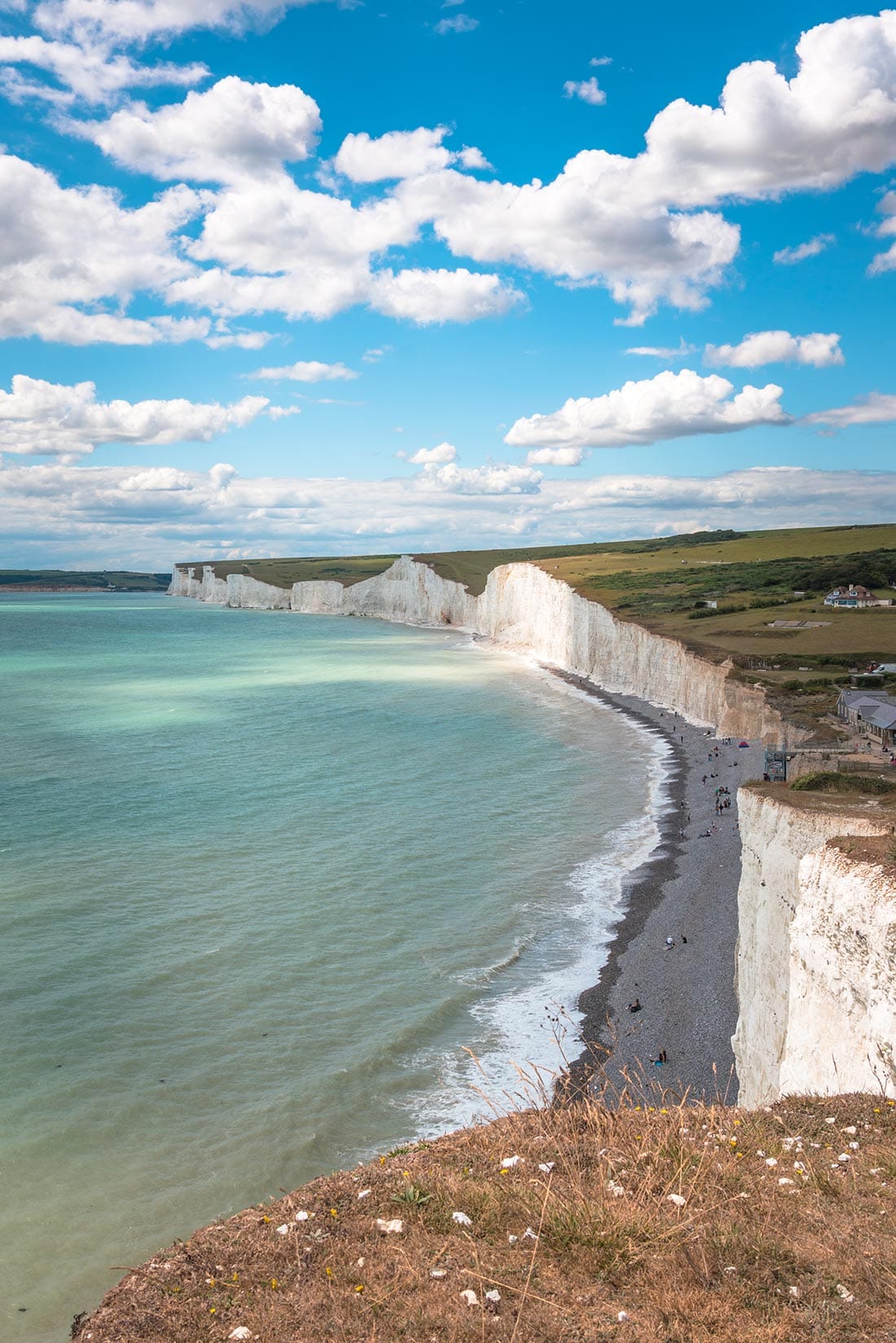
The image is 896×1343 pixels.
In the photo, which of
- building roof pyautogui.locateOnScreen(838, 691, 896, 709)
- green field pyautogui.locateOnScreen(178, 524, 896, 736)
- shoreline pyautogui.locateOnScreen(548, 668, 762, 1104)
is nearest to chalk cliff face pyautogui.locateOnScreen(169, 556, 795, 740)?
green field pyautogui.locateOnScreen(178, 524, 896, 736)

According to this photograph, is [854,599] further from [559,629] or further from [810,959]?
[810,959]

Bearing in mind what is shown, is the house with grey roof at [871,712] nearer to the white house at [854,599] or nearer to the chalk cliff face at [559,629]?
the chalk cliff face at [559,629]

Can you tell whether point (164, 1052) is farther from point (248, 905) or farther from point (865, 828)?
point (865, 828)

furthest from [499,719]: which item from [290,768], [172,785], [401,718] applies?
[172,785]

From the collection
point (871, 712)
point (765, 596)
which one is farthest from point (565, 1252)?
point (765, 596)

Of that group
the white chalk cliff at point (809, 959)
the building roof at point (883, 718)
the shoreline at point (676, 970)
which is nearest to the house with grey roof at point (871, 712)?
the building roof at point (883, 718)
